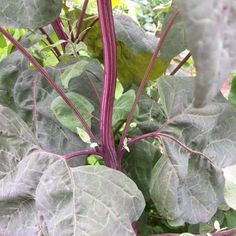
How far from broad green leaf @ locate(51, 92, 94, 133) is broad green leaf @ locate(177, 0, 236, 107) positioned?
1.36ft

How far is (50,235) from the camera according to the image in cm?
53

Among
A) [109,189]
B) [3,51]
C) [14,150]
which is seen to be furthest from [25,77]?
[3,51]

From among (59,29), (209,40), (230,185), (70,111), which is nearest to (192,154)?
(230,185)

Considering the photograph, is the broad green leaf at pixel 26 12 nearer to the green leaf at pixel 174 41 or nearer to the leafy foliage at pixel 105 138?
the leafy foliage at pixel 105 138

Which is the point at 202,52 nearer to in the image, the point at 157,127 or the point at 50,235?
the point at 50,235

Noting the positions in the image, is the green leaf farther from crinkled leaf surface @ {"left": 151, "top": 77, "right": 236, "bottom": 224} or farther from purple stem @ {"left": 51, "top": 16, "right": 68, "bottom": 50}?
purple stem @ {"left": 51, "top": 16, "right": 68, "bottom": 50}

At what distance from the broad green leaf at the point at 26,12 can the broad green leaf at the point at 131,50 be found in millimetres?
204

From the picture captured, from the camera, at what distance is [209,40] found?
0.22m

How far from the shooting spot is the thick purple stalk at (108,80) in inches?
20.7

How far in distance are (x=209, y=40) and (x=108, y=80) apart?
0.37 m

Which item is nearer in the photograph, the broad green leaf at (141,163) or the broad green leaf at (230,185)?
the broad green leaf at (230,185)

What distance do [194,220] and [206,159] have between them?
0.28ft

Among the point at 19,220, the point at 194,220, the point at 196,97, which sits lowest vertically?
the point at 194,220

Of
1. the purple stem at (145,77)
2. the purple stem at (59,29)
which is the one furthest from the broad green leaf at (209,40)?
the purple stem at (59,29)
